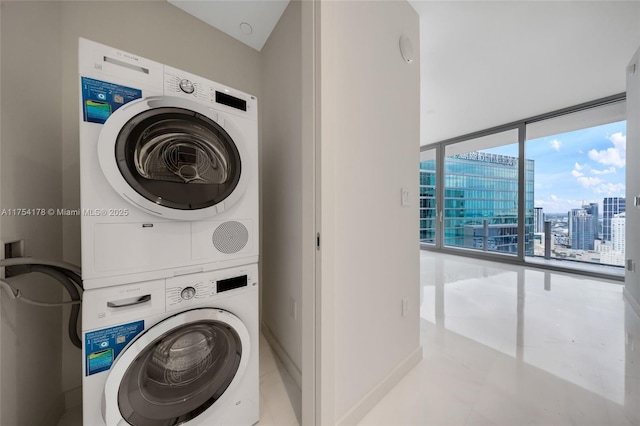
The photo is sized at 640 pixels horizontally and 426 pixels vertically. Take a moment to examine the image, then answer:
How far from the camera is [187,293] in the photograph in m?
0.95

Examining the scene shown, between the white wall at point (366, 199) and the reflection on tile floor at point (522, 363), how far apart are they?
19 cm

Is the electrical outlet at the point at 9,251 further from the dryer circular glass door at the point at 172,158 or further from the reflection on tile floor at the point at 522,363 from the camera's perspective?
the reflection on tile floor at the point at 522,363

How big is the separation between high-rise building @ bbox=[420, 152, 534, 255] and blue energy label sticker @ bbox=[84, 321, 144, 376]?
5.48 m

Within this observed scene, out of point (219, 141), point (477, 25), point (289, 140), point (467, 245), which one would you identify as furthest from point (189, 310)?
point (467, 245)

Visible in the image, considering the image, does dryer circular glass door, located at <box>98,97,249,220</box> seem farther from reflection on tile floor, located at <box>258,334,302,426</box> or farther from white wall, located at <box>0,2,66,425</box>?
reflection on tile floor, located at <box>258,334,302,426</box>

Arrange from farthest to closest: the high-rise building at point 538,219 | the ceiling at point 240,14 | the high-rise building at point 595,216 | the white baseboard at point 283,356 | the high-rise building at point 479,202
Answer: the high-rise building at point 479,202
the high-rise building at point 538,219
the high-rise building at point 595,216
the ceiling at point 240,14
the white baseboard at point 283,356

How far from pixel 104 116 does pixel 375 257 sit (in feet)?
4.33

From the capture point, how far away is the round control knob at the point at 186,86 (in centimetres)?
97

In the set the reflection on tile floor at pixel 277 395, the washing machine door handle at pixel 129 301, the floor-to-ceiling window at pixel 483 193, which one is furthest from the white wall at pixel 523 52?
the reflection on tile floor at pixel 277 395

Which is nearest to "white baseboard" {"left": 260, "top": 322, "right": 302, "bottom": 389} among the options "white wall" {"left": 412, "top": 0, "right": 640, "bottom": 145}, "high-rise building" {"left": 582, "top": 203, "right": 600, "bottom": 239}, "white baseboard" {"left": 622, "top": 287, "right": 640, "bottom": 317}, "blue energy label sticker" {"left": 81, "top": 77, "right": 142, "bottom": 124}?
"blue energy label sticker" {"left": 81, "top": 77, "right": 142, "bottom": 124}

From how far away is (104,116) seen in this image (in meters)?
0.83

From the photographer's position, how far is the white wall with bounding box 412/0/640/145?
180 centimetres

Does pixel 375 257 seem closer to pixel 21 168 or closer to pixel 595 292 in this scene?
pixel 21 168

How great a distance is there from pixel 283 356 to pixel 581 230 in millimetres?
4934
